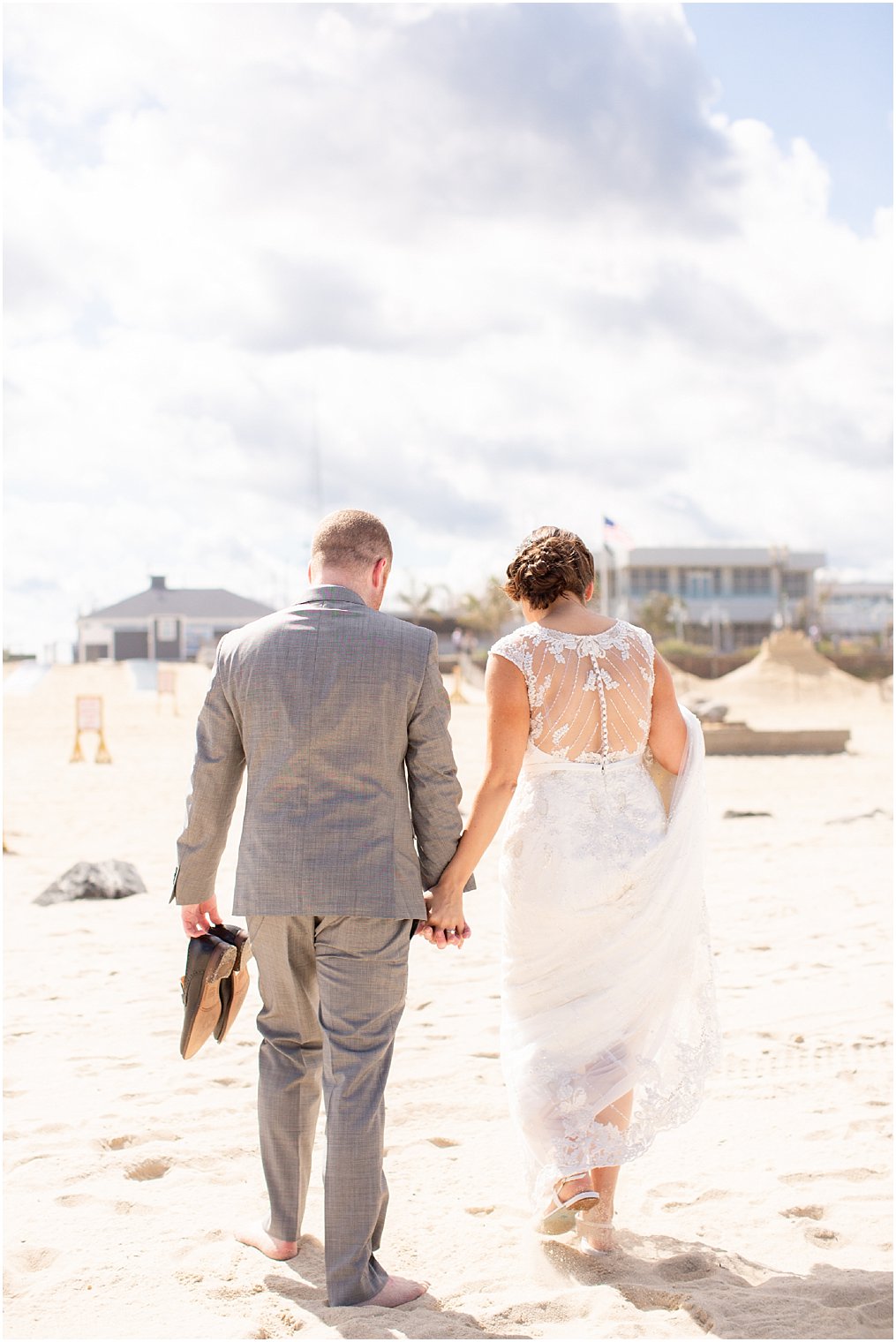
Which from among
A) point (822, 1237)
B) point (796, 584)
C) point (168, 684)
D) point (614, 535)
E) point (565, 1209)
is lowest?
point (822, 1237)

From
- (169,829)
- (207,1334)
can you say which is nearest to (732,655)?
(169,829)

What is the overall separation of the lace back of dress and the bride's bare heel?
3.92ft

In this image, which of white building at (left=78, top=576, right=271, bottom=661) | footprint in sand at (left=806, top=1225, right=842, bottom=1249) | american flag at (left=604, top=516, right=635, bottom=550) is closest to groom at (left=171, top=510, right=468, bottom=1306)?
footprint in sand at (left=806, top=1225, right=842, bottom=1249)

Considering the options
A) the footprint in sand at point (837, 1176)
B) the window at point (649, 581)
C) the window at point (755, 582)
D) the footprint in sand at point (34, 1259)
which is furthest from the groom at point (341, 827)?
the window at point (755, 582)

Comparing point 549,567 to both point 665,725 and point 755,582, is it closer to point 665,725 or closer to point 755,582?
point 665,725

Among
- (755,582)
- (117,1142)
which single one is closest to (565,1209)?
(117,1142)

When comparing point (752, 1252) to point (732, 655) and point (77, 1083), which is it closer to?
point (77, 1083)

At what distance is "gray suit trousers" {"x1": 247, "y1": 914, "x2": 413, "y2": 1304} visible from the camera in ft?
9.40

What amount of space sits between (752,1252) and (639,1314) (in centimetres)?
50

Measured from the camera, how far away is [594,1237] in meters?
3.16

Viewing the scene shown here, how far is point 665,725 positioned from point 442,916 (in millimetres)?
871

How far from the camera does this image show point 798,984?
5.62m

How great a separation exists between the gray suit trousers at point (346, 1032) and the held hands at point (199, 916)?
0.58 feet

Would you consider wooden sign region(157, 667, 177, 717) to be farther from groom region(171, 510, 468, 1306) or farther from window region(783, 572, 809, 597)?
window region(783, 572, 809, 597)
